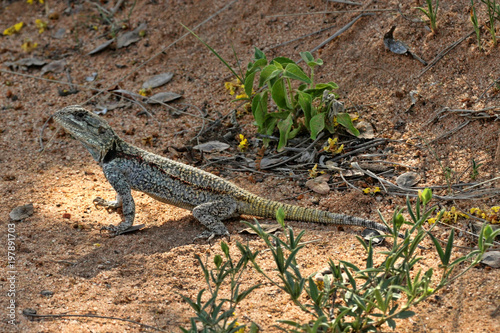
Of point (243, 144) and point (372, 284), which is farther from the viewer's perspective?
point (243, 144)

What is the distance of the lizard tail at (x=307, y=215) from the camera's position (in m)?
4.45

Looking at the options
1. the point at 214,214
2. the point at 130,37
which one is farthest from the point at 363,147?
the point at 130,37

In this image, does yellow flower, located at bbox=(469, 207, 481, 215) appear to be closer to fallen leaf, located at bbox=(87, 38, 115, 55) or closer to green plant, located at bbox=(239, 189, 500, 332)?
green plant, located at bbox=(239, 189, 500, 332)

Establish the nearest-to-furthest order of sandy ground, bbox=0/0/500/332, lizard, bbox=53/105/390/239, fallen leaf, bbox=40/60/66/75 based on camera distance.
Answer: sandy ground, bbox=0/0/500/332
lizard, bbox=53/105/390/239
fallen leaf, bbox=40/60/66/75

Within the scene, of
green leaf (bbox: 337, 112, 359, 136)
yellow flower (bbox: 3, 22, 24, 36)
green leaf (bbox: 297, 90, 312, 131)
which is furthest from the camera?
yellow flower (bbox: 3, 22, 24, 36)

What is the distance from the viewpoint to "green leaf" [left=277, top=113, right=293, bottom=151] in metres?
5.41

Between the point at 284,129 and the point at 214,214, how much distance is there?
122cm

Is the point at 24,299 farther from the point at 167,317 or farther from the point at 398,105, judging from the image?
the point at 398,105

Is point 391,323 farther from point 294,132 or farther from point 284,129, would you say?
point 294,132

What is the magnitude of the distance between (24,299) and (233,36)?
16.2 feet

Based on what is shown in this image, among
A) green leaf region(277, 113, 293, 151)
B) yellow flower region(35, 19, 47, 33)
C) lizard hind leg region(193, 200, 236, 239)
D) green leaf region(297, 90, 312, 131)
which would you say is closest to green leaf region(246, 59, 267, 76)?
green leaf region(297, 90, 312, 131)

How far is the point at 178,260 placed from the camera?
4.38m

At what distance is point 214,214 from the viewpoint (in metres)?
4.88

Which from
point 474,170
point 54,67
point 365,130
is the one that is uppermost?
point 474,170
